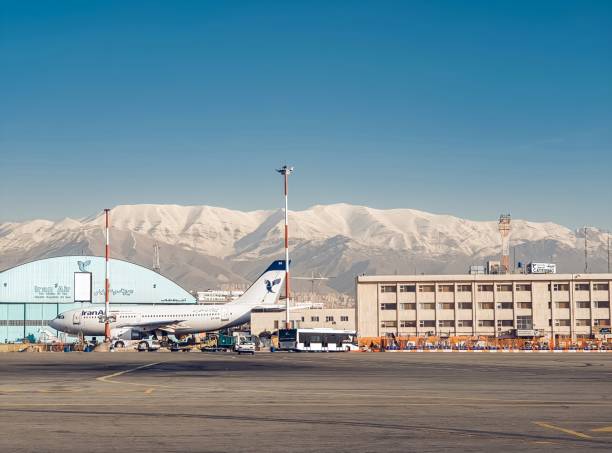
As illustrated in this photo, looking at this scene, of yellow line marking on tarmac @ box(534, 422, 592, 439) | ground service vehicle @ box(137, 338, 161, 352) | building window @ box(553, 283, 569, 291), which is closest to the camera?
yellow line marking on tarmac @ box(534, 422, 592, 439)

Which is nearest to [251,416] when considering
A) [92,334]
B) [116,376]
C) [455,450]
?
[455,450]

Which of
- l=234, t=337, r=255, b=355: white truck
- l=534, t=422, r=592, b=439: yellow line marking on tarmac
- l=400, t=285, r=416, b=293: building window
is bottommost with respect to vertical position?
l=234, t=337, r=255, b=355: white truck

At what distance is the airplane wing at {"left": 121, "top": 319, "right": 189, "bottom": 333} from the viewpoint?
117 metres

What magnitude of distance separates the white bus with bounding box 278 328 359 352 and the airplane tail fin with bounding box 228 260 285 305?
2777 cm

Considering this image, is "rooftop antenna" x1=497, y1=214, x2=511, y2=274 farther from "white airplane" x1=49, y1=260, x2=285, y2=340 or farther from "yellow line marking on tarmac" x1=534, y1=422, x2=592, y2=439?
"yellow line marking on tarmac" x1=534, y1=422, x2=592, y2=439

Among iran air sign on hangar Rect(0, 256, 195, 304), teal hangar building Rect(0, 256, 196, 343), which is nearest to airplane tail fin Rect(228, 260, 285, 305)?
iran air sign on hangar Rect(0, 256, 195, 304)

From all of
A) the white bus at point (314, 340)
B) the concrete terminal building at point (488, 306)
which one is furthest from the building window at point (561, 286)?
the white bus at point (314, 340)

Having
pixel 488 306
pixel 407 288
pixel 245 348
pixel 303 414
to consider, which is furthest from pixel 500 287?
pixel 303 414

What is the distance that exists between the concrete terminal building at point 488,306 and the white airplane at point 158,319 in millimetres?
21590

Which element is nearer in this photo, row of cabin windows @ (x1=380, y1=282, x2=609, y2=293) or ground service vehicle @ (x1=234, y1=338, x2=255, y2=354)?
ground service vehicle @ (x1=234, y1=338, x2=255, y2=354)

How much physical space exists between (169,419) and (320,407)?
5.69 meters

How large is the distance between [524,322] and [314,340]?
50.7 meters

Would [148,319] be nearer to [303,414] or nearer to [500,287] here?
[500,287]

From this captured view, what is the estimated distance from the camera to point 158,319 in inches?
4660
